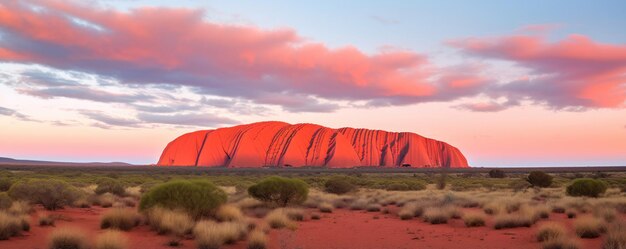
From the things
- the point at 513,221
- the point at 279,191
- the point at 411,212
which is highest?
the point at 279,191

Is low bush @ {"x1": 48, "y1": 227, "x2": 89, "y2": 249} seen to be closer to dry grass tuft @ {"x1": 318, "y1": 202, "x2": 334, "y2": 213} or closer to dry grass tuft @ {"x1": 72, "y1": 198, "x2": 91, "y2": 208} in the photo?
dry grass tuft @ {"x1": 72, "y1": 198, "x2": 91, "y2": 208}

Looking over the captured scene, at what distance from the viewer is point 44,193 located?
18.8 meters

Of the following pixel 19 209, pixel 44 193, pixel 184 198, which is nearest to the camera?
pixel 19 209

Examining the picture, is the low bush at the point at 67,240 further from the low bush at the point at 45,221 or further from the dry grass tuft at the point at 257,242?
the low bush at the point at 45,221

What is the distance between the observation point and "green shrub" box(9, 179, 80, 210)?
18891mm

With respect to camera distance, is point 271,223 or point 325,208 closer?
point 271,223

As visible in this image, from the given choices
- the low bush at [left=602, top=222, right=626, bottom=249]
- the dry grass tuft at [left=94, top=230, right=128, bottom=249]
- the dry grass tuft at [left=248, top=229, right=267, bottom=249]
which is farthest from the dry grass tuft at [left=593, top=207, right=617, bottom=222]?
the dry grass tuft at [left=94, top=230, right=128, bottom=249]

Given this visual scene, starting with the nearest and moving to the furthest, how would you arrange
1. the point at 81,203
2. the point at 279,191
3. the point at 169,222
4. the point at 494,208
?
the point at 169,222 < the point at 494,208 < the point at 81,203 < the point at 279,191

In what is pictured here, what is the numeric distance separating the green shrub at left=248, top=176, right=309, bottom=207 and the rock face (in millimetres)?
92916

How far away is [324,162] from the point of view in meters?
120

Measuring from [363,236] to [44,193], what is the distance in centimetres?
1256

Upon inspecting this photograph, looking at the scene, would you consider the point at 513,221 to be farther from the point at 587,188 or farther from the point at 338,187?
the point at 338,187

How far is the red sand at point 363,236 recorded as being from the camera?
41.1 feet

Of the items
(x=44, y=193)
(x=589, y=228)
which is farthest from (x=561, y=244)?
(x=44, y=193)
